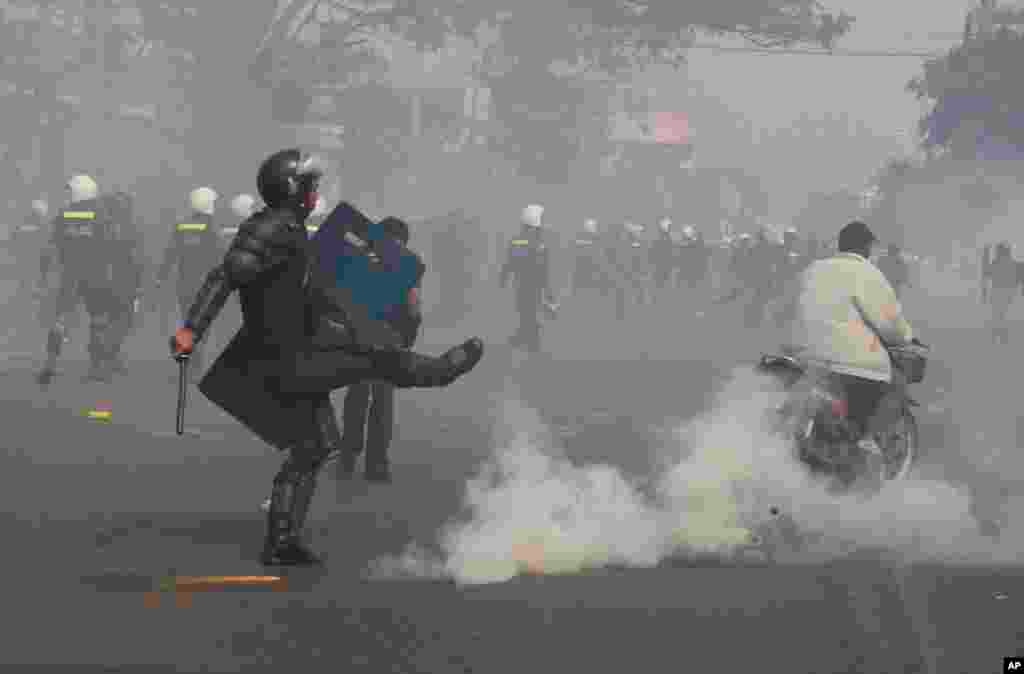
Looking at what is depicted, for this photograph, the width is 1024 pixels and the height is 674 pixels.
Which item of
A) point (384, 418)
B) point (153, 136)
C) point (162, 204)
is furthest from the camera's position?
point (153, 136)

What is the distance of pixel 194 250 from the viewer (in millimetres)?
19250

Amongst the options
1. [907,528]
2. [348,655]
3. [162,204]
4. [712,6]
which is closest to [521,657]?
[348,655]

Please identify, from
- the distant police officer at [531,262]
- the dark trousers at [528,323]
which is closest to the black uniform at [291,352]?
the distant police officer at [531,262]

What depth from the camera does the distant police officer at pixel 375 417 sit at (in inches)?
452

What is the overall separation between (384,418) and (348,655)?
518 cm

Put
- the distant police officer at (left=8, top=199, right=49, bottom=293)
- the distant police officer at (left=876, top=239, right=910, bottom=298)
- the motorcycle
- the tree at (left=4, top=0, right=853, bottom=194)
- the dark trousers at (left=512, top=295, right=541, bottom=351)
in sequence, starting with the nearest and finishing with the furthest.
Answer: the motorcycle < the dark trousers at (left=512, top=295, right=541, bottom=351) < the distant police officer at (left=876, top=239, right=910, bottom=298) < the distant police officer at (left=8, top=199, right=49, bottom=293) < the tree at (left=4, top=0, right=853, bottom=194)

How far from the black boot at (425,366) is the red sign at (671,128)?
453 ft

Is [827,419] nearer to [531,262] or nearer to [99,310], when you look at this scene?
[99,310]

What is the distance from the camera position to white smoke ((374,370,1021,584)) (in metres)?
8.41

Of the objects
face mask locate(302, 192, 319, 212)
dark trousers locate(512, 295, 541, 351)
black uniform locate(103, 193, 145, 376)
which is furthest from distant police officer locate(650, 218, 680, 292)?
face mask locate(302, 192, 319, 212)

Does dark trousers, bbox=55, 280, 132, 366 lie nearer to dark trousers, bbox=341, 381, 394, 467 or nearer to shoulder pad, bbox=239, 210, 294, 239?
dark trousers, bbox=341, 381, 394, 467

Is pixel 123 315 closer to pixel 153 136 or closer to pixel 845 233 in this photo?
pixel 845 233

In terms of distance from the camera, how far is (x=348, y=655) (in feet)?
21.4

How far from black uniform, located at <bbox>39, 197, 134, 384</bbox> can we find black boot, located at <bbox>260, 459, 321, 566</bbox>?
10.6 metres
